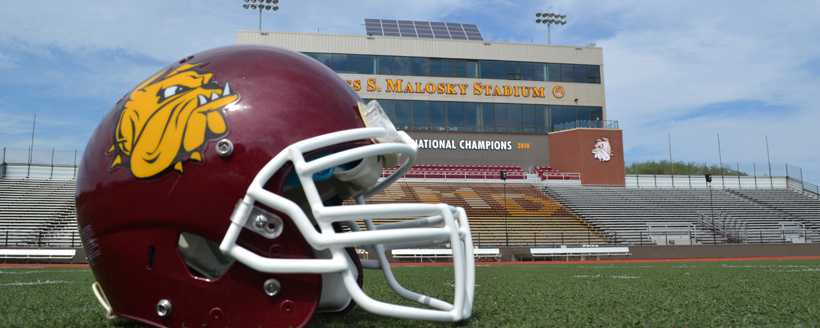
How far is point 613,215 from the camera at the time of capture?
21297 millimetres

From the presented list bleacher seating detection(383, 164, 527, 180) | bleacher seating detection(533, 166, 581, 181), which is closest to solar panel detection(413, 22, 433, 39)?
bleacher seating detection(383, 164, 527, 180)

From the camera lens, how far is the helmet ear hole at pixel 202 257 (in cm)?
253

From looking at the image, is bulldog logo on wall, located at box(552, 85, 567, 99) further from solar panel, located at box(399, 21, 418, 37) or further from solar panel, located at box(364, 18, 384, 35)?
solar panel, located at box(364, 18, 384, 35)

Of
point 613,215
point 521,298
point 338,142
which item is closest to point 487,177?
point 613,215

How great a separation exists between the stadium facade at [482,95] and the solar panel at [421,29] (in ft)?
2.02

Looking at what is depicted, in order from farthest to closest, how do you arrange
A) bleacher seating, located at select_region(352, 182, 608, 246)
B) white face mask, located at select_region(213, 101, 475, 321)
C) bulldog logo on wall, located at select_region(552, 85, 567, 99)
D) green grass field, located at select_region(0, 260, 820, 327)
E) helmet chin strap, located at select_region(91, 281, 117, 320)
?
bulldog logo on wall, located at select_region(552, 85, 567, 99)
bleacher seating, located at select_region(352, 182, 608, 246)
green grass field, located at select_region(0, 260, 820, 327)
helmet chin strap, located at select_region(91, 281, 117, 320)
white face mask, located at select_region(213, 101, 475, 321)

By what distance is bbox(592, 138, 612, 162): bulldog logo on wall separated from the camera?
2489 centimetres

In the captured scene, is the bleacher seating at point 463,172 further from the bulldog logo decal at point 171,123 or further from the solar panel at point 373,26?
the bulldog logo decal at point 171,123

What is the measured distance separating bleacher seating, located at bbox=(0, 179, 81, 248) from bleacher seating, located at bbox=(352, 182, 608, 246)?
867cm

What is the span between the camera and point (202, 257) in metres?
2.58

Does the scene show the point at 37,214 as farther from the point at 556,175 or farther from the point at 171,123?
the point at 171,123

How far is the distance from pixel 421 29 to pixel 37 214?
16.2 metres

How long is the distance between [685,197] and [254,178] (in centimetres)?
2486

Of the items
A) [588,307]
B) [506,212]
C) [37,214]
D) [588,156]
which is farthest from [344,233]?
[588,156]
